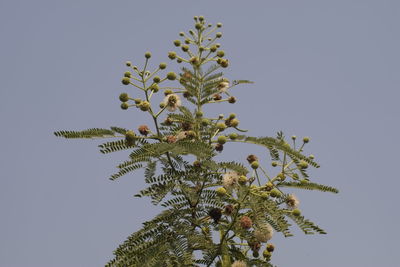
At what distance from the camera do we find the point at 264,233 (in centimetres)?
571

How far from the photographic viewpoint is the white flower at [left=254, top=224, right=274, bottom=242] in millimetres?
5691

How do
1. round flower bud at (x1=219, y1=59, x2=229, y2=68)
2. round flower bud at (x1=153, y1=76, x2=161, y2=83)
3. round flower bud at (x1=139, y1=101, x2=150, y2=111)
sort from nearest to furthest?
round flower bud at (x1=139, y1=101, x2=150, y2=111), round flower bud at (x1=153, y1=76, x2=161, y2=83), round flower bud at (x1=219, y1=59, x2=229, y2=68)

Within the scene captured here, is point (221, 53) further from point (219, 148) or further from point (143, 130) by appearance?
point (143, 130)

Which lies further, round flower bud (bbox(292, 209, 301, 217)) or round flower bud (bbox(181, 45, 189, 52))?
round flower bud (bbox(181, 45, 189, 52))

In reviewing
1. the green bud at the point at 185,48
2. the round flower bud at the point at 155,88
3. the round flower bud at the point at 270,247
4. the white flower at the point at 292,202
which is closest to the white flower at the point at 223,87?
the green bud at the point at 185,48

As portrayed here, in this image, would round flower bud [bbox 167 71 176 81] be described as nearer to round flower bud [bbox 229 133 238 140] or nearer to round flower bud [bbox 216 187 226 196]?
round flower bud [bbox 229 133 238 140]

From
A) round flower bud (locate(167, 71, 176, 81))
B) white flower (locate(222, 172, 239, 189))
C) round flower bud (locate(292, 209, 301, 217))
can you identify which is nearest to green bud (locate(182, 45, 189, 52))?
round flower bud (locate(167, 71, 176, 81))

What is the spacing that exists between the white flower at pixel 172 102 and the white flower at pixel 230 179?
1.03 meters

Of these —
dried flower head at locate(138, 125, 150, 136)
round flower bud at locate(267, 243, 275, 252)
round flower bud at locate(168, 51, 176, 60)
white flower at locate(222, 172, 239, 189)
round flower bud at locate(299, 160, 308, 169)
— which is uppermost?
round flower bud at locate(168, 51, 176, 60)

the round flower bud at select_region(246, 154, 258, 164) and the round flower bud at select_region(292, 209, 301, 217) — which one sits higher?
the round flower bud at select_region(246, 154, 258, 164)

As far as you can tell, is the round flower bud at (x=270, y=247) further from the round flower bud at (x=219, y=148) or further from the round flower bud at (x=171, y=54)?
the round flower bud at (x=171, y=54)

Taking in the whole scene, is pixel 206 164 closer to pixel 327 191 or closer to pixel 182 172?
pixel 182 172

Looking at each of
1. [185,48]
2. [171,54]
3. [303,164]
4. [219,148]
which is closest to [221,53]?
[185,48]

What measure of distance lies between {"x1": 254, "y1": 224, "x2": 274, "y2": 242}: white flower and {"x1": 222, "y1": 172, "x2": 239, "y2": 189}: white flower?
52 centimetres
